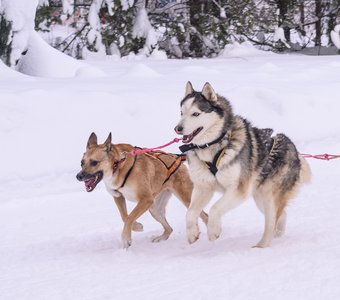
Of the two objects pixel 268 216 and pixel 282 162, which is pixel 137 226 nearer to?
pixel 268 216

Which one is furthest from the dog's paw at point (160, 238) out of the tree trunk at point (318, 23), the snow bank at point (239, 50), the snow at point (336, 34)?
the tree trunk at point (318, 23)

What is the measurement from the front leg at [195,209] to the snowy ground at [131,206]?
0.51 ft

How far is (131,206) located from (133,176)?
5.87 feet

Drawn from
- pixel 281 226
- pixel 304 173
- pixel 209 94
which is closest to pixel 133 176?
pixel 209 94

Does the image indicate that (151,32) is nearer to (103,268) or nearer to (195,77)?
(195,77)

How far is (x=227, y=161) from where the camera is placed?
4.91m

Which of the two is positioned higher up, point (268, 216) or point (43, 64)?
point (268, 216)

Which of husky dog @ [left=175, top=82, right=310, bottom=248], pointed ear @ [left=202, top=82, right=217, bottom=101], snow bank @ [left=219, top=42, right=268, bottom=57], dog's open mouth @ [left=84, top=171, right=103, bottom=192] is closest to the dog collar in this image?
husky dog @ [left=175, top=82, right=310, bottom=248]

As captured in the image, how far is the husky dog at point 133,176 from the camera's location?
5289 mm

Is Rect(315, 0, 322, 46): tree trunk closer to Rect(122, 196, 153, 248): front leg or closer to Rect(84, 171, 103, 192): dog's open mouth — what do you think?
Rect(122, 196, 153, 248): front leg

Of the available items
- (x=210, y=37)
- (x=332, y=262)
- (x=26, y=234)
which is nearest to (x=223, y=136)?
(x=332, y=262)

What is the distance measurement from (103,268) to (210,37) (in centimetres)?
1314

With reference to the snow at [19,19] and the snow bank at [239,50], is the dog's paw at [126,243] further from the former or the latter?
the snow bank at [239,50]

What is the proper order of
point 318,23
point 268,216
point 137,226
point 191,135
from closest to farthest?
point 191,135 → point 268,216 → point 137,226 → point 318,23
